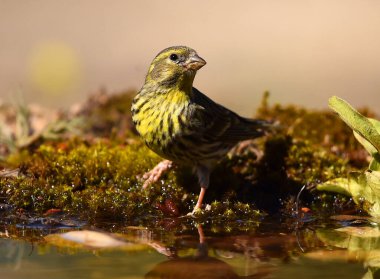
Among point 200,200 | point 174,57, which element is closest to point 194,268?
point 200,200

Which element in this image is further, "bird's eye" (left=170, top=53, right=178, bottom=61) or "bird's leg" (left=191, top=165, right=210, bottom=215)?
"bird's eye" (left=170, top=53, right=178, bottom=61)

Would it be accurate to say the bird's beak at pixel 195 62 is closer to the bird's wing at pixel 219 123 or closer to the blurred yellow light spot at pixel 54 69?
the bird's wing at pixel 219 123

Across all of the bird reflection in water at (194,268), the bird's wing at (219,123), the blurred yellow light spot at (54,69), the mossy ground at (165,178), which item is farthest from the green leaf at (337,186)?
the blurred yellow light spot at (54,69)

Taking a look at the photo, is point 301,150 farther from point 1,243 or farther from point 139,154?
point 1,243

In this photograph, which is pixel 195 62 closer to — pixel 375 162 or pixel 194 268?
pixel 375 162

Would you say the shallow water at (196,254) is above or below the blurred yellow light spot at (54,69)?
below

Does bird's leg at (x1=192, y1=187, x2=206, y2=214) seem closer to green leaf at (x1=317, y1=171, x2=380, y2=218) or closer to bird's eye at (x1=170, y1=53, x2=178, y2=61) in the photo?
green leaf at (x1=317, y1=171, x2=380, y2=218)

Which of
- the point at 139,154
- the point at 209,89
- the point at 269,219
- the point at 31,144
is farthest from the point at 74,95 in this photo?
the point at 269,219

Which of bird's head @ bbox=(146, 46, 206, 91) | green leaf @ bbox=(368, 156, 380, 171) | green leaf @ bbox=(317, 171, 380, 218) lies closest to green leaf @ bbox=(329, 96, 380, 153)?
green leaf @ bbox=(368, 156, 380, 171)
